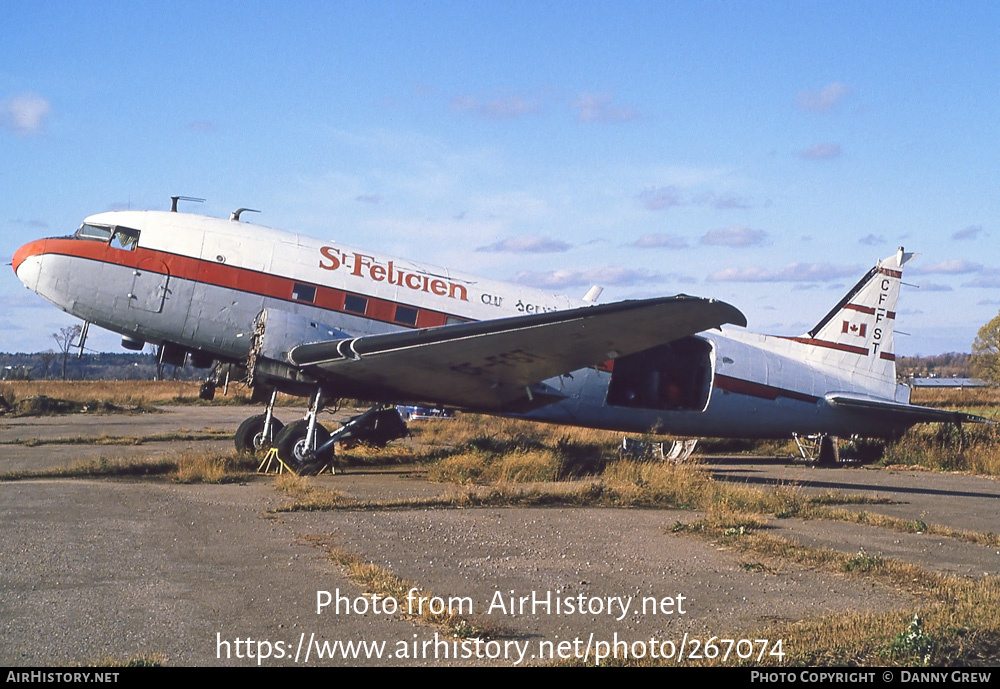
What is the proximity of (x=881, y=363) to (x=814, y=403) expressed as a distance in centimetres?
228

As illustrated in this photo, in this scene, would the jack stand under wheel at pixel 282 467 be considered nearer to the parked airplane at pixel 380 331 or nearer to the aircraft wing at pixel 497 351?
the parked airplane at pixel 380 331

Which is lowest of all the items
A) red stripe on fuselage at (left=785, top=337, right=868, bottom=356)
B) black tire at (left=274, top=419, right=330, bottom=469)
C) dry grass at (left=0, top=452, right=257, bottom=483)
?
dry grass at (left=0, top=452, right=257, bottom=483)

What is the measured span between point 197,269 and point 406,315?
3345 mm

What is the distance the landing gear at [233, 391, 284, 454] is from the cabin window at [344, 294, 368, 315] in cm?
275

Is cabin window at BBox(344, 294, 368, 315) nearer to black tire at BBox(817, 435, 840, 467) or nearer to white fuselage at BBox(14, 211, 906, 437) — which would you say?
white fuselage at BBox(14, 211, 906, 437)

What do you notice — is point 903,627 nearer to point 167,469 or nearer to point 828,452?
point 167,469

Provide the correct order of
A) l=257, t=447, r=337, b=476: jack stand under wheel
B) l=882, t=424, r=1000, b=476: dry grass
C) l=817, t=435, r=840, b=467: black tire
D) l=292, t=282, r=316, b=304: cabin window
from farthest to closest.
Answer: l=817, t=435, r=840, b=467: black tire < l=882, t=424, r=1000, b=476: dry grass < l=292, t=282, r=316, b=304: cabin window < l=257, t=447, r=337, b=476: jack stand under wheel

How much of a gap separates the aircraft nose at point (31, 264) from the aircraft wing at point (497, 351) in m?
4.32

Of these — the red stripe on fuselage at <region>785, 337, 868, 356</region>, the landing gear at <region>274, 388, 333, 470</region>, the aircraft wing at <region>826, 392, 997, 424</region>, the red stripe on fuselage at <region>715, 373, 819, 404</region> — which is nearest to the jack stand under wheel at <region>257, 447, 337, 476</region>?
the landing gear at <region>274, 388, 333, 470</region>

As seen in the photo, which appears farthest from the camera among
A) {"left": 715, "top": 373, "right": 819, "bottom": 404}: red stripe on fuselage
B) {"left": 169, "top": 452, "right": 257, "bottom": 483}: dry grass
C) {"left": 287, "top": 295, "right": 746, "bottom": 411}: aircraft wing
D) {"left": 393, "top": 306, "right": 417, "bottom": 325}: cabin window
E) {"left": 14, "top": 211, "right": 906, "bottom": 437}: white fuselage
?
{"left": 715, "top": 373, "right": 819, "bottom": 404}: red stripe on fuselage

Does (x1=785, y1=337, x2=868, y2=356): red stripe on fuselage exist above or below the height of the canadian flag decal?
below

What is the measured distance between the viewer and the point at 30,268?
1337cm

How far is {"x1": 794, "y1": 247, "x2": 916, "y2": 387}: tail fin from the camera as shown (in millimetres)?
17578

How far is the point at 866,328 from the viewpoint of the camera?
17.8m
